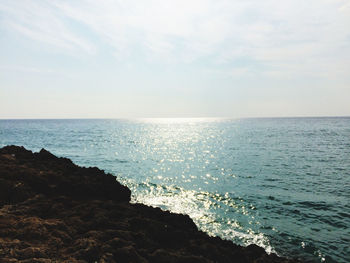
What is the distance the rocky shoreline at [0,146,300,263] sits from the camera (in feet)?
21.5

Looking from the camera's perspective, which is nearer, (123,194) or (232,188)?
(123,194)

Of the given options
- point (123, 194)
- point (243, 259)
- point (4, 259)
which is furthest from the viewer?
point (123, 194)

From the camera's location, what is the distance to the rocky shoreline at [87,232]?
6.56 metres

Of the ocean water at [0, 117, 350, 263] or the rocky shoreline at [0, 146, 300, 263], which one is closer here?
the rocky shoreline at [0, 146, 300, 263]

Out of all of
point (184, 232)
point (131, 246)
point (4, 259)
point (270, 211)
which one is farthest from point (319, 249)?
point (4, 259)

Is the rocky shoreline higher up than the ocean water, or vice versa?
the rocky shoreline

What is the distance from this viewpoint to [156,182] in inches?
986

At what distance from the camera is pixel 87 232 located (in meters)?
7.97

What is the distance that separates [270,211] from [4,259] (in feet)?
53.9

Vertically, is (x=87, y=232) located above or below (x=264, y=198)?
above

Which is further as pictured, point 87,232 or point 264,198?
point 264,198

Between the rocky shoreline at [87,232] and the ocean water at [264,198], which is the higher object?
the rocky shoreline at [87,232]

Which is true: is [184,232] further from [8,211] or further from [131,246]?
[8,211]

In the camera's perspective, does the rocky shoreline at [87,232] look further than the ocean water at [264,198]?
No
